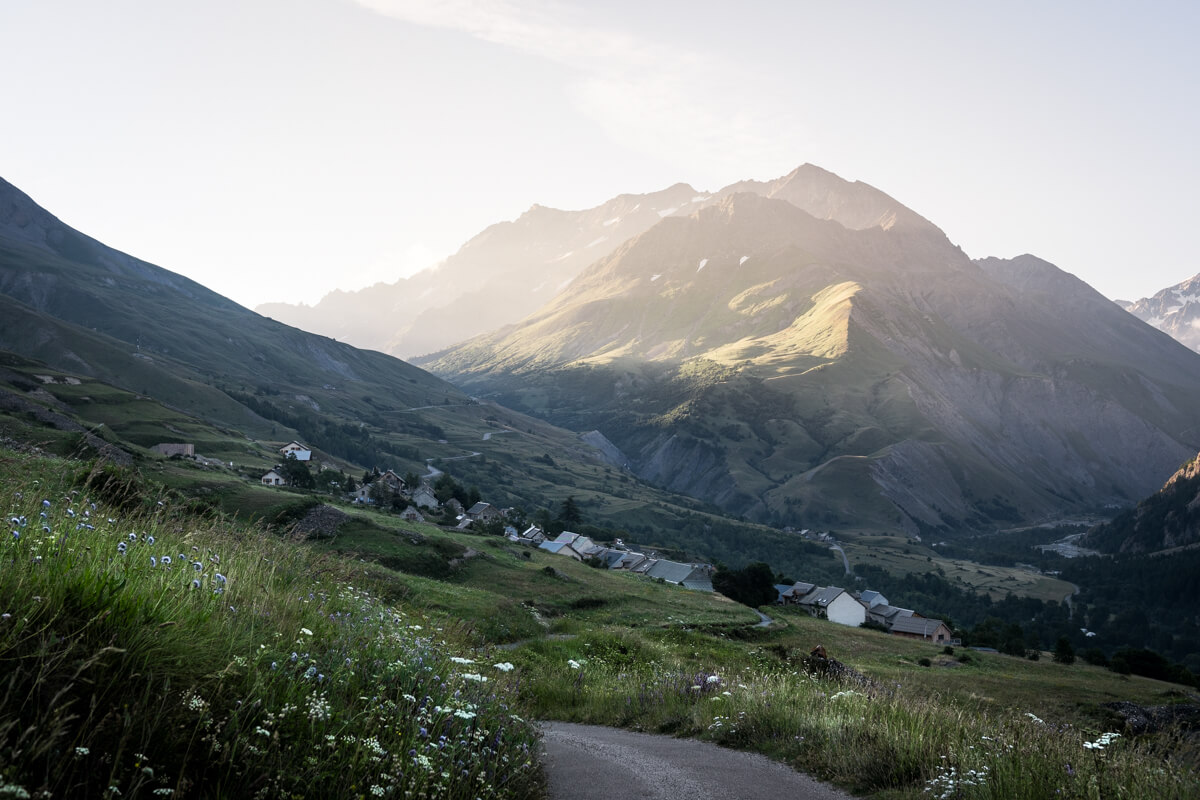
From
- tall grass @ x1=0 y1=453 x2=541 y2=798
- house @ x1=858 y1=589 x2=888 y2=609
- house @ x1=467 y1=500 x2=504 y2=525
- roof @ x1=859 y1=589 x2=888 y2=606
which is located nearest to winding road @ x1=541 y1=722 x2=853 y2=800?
tall grass @ x1=0 y1=453 x2=541 y2=798

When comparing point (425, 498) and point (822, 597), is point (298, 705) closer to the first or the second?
point (822, 597)

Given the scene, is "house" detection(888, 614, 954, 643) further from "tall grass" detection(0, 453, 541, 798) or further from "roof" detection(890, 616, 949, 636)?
"tall grass" detection(0, 453, 541, 798)

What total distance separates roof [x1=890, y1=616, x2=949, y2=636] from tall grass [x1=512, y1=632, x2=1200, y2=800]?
111491 mm

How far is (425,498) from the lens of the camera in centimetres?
13488

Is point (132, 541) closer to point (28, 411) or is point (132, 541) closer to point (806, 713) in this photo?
point (806, 713)

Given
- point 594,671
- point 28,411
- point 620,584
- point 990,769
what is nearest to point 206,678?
point 990,769

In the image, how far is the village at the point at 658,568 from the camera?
109m

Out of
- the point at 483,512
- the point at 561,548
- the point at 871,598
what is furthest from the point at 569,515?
the point at 871,598

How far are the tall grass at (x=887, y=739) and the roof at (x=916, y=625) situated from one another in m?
111

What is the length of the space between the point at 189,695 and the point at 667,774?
20.8 ft

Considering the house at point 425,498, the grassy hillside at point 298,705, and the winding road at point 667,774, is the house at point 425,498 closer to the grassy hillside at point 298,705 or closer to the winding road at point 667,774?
the grassy hillside at point 298,705

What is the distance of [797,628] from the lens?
72.8 metres

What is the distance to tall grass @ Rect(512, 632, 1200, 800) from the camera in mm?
7887

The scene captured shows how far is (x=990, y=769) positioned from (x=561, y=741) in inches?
263
